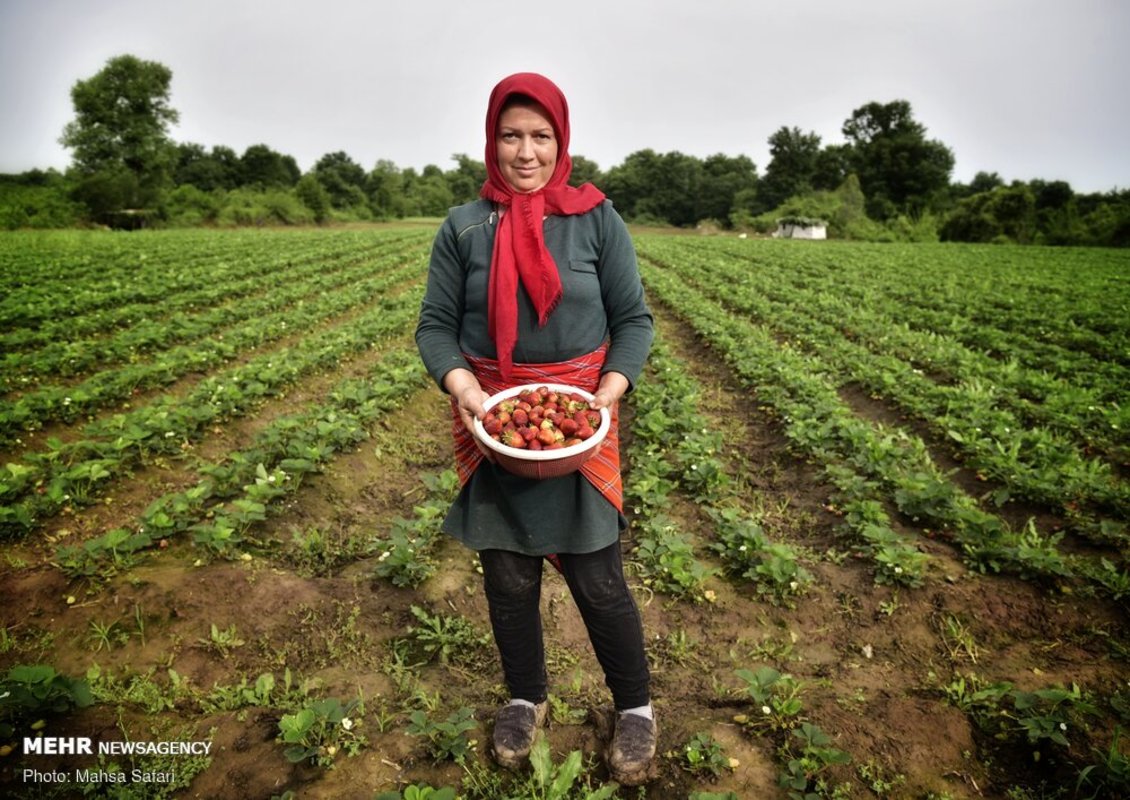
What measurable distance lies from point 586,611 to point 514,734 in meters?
0.56

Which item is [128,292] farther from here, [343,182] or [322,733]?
[343,182]

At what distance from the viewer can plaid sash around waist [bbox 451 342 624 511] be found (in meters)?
1.76

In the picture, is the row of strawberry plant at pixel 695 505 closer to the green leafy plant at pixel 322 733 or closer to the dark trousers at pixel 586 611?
the dark trousers at pixel 586 611

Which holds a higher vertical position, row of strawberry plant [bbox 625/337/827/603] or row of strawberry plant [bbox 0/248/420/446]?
row of strawberry plant [bbox 0/248/420/446]

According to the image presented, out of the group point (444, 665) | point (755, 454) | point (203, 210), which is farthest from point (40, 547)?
point (203, 210)

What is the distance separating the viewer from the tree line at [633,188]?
38.3 m

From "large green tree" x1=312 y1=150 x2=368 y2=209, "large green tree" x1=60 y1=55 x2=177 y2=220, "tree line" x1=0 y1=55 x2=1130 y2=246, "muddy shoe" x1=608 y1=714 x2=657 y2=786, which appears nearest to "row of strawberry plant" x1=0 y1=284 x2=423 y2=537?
"muddy shoe" x1=608 y1=714 x2=657 y2=786

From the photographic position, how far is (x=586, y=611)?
186cm

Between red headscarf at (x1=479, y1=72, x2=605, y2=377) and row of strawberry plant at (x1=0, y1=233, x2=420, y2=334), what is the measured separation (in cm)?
876

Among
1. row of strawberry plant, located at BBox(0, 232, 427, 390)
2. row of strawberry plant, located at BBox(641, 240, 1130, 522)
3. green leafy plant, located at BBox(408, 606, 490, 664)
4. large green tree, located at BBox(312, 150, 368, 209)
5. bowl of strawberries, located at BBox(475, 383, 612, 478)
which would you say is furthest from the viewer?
large green tree, located at BBox(312, 150, 368, 209)

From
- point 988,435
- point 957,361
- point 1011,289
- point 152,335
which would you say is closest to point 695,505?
point 988,435

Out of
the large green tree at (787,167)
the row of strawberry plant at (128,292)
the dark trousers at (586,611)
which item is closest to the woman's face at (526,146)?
the dark trousers at (586,611)

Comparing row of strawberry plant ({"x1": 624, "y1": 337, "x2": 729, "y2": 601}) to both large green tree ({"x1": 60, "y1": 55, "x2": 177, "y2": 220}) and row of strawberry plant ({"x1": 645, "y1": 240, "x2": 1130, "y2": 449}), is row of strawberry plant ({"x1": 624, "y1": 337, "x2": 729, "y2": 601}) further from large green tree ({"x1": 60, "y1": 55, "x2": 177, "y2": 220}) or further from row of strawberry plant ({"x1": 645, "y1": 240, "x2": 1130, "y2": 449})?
large green tree ({"x1": 60, "y1": 55, "x2": 177, "y2": 220})

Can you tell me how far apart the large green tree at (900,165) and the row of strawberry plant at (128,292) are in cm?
6391
